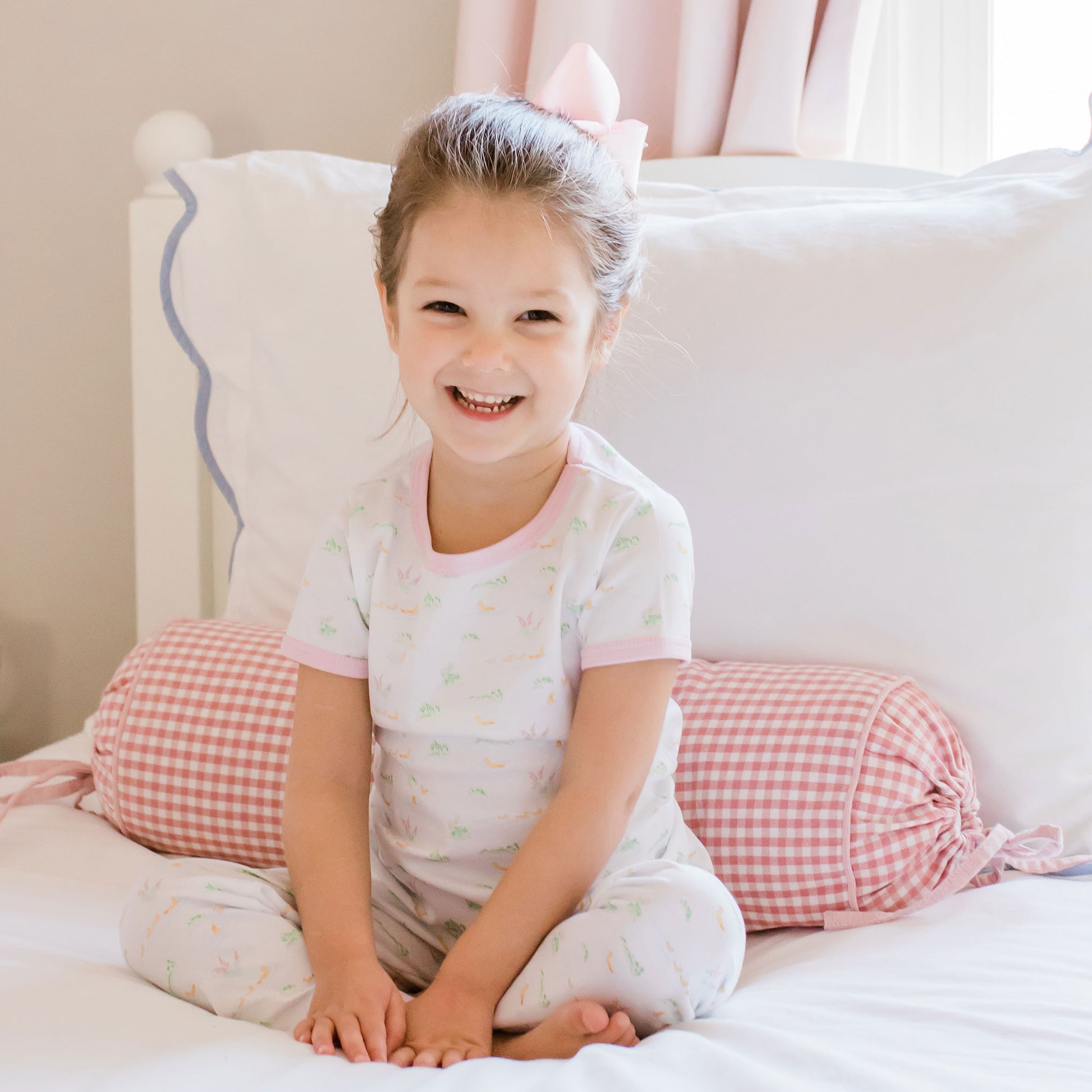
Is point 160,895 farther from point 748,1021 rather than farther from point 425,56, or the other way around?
point 425,56

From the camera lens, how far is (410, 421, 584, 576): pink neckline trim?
0.90 meters

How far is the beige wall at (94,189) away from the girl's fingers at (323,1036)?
1.34 meters

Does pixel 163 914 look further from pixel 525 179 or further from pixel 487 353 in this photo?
pixel 525 179

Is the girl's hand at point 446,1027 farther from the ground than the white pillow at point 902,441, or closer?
closer

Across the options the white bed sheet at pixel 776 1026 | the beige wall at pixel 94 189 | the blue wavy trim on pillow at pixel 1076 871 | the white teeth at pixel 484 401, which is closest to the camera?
the white bed sheet at pixel 776 1026

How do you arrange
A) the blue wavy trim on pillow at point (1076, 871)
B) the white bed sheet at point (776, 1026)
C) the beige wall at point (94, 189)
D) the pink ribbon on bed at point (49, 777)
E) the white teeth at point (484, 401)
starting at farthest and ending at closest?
the beige wall at point (94, 189) < the pink ribbon on bed at point (49, 777) < the blue wavy trim on pillow at point (1076, 871) < the white teeth at point (484, 401) < the white bed sheet at point (776, 1026)

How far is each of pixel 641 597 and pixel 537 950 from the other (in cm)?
26

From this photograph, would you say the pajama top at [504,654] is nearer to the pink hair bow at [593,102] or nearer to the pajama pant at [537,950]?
the pajama pant at [537,950]

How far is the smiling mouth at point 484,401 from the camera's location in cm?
85

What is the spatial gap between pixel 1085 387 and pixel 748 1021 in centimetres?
62

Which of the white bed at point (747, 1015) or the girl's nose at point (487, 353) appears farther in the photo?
the girl's nose at point (487, 353)

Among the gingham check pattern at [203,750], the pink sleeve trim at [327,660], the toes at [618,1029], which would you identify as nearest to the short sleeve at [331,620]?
the pink sleeve trim at [327,660]

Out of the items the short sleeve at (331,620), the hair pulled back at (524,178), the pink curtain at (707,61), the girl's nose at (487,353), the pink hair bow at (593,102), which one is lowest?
the short sleeve at (331,620)

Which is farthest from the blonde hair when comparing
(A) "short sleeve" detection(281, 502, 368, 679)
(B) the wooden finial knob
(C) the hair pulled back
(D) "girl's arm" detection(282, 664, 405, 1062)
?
(B) the wooden finial knob
